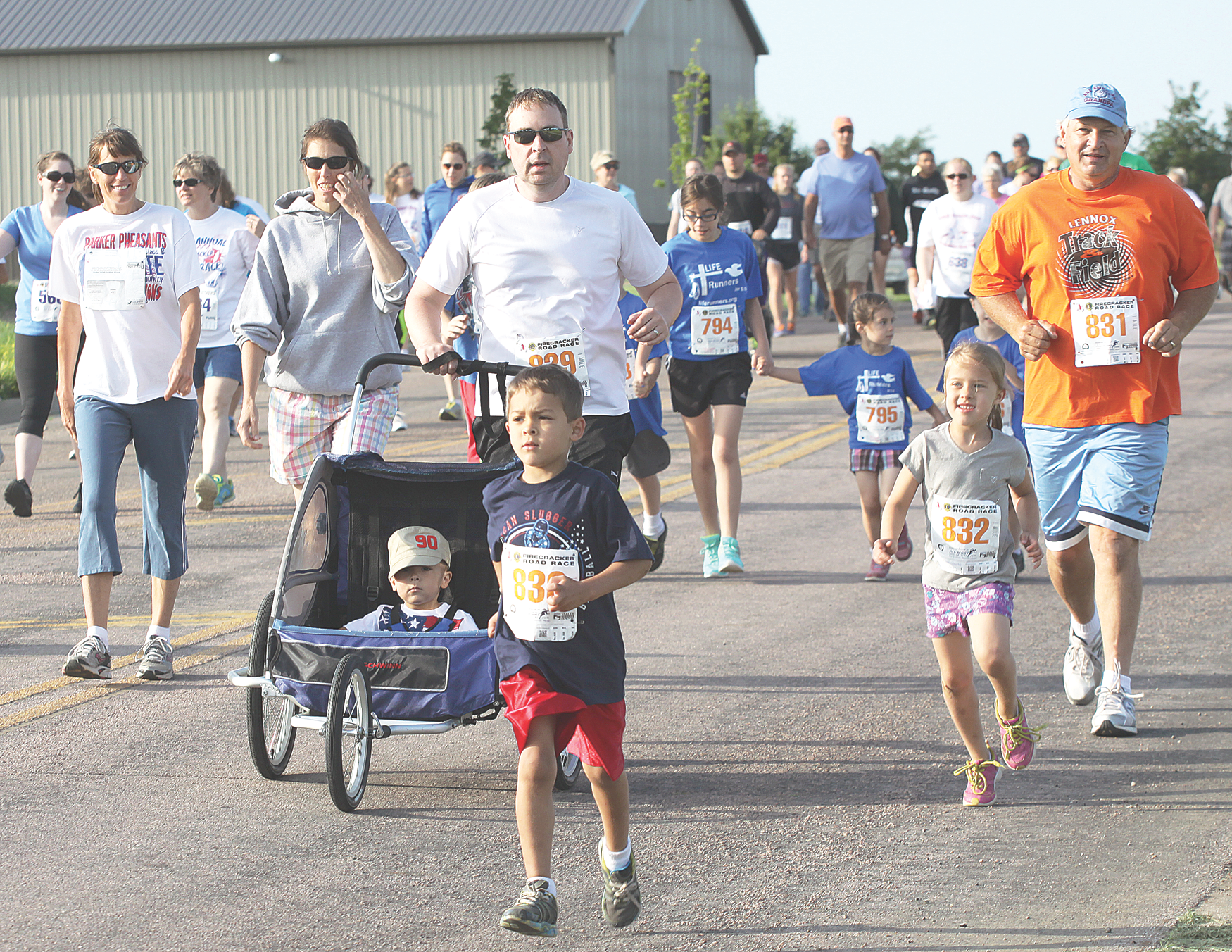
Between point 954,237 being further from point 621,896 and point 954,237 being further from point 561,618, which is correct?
point 621,896

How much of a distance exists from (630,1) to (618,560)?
115ft

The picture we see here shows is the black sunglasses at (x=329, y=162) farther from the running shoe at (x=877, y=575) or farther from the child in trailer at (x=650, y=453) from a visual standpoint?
the running shoe at (x=877, y=575)

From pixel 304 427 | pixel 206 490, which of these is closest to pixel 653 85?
pixel 206 490

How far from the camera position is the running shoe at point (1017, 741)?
5113 millimetres

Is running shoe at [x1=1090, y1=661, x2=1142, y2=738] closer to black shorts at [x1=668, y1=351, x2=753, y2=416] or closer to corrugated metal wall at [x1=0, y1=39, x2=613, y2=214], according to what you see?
black shorts at [x1=668, y1=351, x2=753, y2=416]

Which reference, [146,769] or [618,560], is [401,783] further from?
[618,560]

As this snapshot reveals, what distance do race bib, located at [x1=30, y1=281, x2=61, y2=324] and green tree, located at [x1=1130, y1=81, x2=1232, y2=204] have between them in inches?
1425

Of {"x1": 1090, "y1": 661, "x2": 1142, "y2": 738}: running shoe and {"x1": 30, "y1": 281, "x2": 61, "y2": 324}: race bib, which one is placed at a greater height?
{"x1": 30, "y1": 281, "x2": 61, "y2": 324}: race bib

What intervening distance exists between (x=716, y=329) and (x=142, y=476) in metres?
3.14

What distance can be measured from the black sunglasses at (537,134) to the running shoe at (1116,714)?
8.81 feet

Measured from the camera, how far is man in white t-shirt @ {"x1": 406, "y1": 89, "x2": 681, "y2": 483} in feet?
17.5

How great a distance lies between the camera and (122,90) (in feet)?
129

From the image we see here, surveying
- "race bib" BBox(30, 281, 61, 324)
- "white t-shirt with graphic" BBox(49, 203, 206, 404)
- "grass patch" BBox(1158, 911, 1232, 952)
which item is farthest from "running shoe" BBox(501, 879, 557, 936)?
"race bib" BBox(30, 281, 61, 324)

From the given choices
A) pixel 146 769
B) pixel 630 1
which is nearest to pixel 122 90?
pixel 630 1
